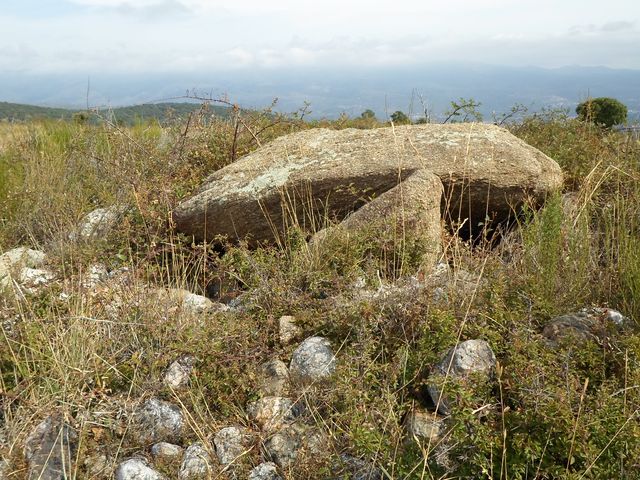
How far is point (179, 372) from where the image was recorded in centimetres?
354

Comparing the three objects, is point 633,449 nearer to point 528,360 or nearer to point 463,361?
point 528,360

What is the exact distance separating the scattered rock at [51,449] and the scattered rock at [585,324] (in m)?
2.83

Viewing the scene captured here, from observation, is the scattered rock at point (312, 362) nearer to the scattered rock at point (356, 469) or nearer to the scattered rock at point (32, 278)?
the scattered rock at point (356, 469)

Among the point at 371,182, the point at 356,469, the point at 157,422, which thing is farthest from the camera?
the point at 371,182

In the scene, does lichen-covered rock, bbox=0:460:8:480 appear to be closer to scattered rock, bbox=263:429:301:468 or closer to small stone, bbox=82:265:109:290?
scattered rock, bbox=263:429:301:468

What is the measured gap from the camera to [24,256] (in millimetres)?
5094

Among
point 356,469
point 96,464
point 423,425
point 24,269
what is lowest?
point 96,464

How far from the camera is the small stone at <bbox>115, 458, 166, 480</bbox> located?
2.92 m

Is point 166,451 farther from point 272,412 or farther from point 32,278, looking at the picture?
point 32,278

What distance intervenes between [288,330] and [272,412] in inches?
28.4

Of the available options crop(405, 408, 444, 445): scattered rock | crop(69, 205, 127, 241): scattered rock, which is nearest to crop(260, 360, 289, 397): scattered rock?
crop(405, 408, 444, 445): scattered rock

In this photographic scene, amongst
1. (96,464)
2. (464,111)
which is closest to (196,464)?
(96,464)

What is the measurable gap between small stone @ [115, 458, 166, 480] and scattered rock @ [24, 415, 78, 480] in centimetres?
25

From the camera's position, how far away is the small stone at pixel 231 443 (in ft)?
9.84
